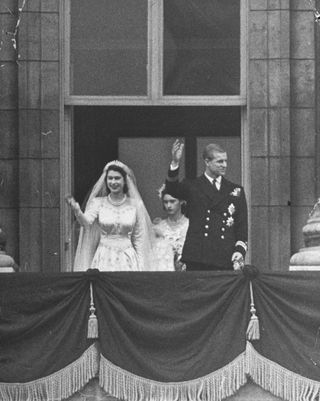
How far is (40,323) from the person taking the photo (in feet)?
53.6

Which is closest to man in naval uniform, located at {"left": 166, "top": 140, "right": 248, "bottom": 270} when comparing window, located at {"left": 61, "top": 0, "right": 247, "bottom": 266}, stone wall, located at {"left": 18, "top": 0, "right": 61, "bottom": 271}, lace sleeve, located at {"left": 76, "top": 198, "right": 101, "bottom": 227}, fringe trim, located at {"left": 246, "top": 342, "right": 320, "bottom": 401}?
lace sleeve, located at {"left": 76, "top": 198, "right": 101, "bottom": 227}

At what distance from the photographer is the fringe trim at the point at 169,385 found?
16.1 meters

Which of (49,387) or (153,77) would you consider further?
(153,77)

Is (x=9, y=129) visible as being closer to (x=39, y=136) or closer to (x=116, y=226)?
(x=39, y=136)

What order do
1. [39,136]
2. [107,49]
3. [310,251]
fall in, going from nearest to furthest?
[310,251] → [39,136] → [107,49]

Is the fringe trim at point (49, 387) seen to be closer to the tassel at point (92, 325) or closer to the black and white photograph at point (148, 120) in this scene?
the tassel at point (92, 325)

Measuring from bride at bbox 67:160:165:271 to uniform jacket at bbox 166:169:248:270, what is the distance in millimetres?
596

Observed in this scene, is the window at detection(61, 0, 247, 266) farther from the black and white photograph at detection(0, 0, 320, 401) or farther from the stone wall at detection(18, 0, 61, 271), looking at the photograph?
the stone wall at detection(18, 0, 61, 271)

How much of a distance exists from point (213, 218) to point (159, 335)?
6.17ft

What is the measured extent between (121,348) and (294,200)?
14.4 ft

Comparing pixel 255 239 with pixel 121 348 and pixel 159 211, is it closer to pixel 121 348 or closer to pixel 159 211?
pixel 159 211

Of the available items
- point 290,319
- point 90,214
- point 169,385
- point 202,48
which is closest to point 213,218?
point 90,214

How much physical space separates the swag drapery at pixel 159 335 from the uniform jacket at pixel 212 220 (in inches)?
47.9

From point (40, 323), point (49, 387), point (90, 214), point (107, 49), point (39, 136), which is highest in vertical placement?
point (107, 49)
